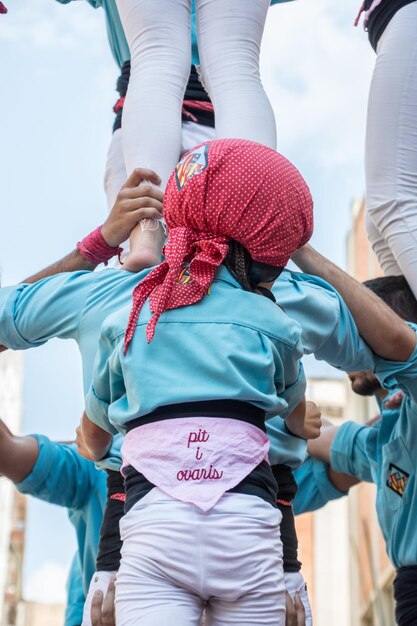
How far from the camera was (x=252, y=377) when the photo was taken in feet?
7.39

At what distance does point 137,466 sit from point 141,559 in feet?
0.66

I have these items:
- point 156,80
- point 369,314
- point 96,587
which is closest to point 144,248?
point 156,80

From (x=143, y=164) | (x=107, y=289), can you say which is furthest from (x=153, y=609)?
(x=143, y=164)

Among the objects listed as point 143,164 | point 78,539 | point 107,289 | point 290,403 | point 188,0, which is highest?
point 188,0

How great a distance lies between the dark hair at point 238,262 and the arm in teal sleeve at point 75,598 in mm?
1960

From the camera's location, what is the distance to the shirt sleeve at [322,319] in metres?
2.69

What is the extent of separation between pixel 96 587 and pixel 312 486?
162 cm

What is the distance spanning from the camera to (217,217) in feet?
7.47

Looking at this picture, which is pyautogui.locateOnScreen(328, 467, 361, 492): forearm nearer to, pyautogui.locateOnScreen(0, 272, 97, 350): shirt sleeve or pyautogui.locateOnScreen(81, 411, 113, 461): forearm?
pyautogui.locateOnScreen(81, 411, 113, 461): forearm

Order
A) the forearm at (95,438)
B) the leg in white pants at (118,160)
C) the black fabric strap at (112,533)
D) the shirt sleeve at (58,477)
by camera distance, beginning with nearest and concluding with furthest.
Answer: the forearm at (95,438) → the black fabric strap at (112,533) → the leg in white pants at (118,160) → the shirt sleeve at (58,477)

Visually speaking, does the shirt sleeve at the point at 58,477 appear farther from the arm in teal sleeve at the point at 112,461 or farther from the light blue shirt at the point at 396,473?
the arm in teal sleeve at the point at 112,461

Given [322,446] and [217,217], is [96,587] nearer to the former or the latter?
[217,217]

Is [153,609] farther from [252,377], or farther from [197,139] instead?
[197,139]

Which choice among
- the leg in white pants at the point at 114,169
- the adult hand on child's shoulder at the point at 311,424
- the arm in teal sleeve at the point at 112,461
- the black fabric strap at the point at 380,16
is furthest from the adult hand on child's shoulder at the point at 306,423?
the black fabric strap at the point at 380,16
